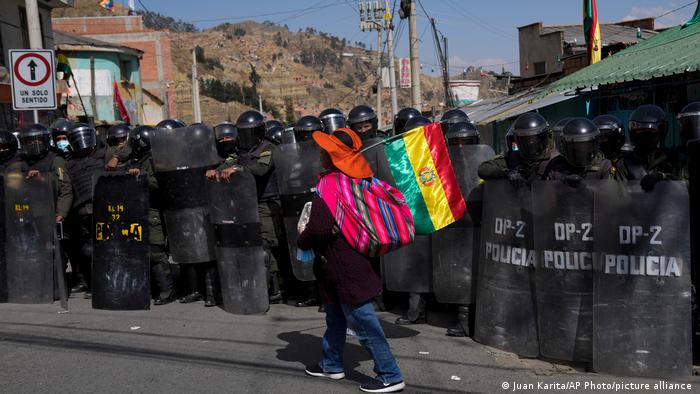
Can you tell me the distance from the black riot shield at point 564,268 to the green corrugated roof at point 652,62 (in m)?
6.18

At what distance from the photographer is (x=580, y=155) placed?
18.9ft

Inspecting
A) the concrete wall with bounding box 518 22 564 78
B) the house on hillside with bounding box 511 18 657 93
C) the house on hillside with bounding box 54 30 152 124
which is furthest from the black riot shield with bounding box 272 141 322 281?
the concrete wall with bounding box 518 22 564 78

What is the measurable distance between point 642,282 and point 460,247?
1776 millimetres

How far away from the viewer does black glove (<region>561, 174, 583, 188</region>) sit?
546cm

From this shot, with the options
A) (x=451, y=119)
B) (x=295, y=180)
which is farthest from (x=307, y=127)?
(x=451, y=119)

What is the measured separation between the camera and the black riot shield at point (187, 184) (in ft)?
26.3

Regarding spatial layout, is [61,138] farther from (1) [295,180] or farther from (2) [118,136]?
(1) [295,180]

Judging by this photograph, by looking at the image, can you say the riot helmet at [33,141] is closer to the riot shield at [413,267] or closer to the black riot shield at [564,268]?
the riot shield at [413,267]

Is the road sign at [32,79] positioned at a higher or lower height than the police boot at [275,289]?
higher

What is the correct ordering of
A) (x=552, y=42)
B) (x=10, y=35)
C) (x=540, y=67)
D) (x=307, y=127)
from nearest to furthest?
1. (x=307, y=127)
2. (x=10, y=35)
3. (x=552, y=42)
4. (x=540, y=67)

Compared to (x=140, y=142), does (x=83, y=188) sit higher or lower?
lower

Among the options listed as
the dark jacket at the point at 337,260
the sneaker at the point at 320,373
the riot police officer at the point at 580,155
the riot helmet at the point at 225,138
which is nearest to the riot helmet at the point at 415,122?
the riot helmet at the point at 225,138

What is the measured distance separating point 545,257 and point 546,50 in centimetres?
3377

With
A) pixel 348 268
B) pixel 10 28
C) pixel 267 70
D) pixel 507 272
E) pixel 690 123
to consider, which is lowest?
pixel 507 272
